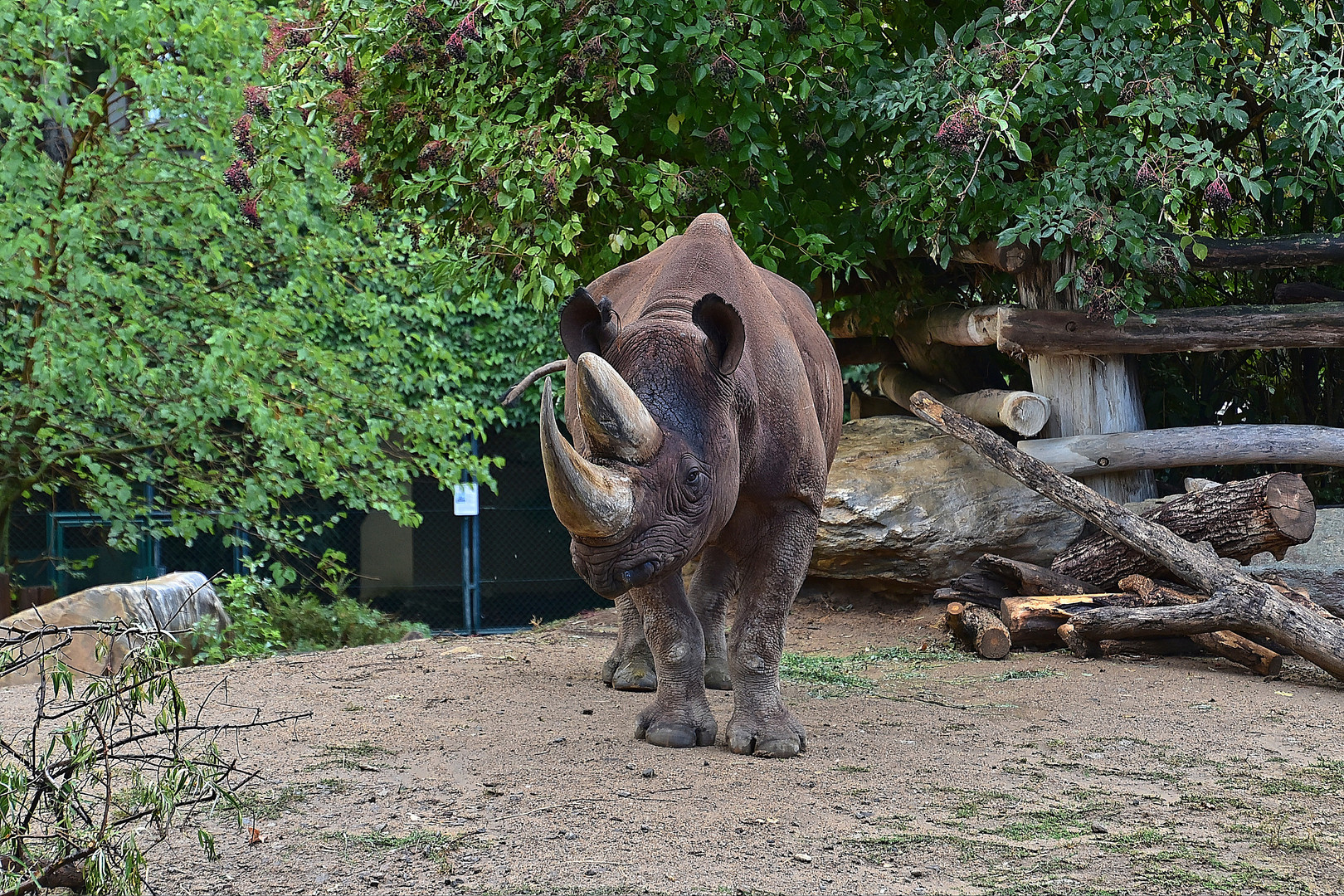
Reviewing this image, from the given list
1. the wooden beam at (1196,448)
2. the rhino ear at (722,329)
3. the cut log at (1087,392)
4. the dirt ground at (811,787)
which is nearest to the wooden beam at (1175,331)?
the cut log at (1087,392)

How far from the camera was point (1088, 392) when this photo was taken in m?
7.92

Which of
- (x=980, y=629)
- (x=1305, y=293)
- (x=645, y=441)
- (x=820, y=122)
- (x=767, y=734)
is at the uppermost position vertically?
(x=820, y=122)

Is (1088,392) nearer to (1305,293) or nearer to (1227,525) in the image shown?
(1227,525)

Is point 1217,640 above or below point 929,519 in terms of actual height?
below

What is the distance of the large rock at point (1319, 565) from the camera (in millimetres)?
7195

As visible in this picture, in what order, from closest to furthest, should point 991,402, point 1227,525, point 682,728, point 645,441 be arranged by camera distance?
point 645,441 → point 682,728 → point 1227,525 → point 991,402

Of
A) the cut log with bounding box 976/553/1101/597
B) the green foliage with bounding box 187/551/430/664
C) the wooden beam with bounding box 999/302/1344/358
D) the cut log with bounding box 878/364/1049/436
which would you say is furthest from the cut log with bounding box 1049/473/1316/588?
the green foliage with bounding box 187/551/430/664

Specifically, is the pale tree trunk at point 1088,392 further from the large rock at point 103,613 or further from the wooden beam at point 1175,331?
the large rock at point 103,613

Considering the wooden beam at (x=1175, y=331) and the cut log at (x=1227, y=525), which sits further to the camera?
the wooden beam at (x=1175, y=331)

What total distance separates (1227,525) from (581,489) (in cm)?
471

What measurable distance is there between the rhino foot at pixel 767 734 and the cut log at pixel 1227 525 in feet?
10.5

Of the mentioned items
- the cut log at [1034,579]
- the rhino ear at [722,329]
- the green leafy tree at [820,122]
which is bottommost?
the cut log at [1034,579]

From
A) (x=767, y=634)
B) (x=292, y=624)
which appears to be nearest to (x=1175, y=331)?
(x=767, y=634)

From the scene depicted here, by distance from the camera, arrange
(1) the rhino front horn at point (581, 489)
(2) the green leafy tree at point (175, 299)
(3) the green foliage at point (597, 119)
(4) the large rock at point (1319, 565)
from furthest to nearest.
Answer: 1. (2) the green leafy tree at point (175, 299)
2. (4) the large rock at point (1319, 565)
3. (3) the green foliage at point (597, 119)
4. (1) the rhino front horn at point (581, 489)
